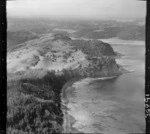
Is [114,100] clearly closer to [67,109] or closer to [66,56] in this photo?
[67,109]

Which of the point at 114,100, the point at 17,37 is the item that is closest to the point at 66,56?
the point at 17,37

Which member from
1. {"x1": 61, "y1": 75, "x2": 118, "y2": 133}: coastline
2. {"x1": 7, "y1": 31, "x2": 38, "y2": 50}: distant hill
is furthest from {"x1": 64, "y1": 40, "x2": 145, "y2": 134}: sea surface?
{"x1": 7, "y1": 31, "x2": 38, "y2": 50}: distant hill

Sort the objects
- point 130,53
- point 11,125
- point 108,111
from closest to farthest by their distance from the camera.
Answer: point 11,125
point 108,111
point 130,53

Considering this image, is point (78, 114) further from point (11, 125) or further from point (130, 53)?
point (130, 53)

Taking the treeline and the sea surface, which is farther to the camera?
the sea surface

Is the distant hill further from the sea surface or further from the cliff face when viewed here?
the sea surface

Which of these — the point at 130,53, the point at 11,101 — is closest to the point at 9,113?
the point at 11,101

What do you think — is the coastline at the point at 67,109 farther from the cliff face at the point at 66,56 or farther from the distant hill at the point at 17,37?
the distant hill at the point at 17,37
